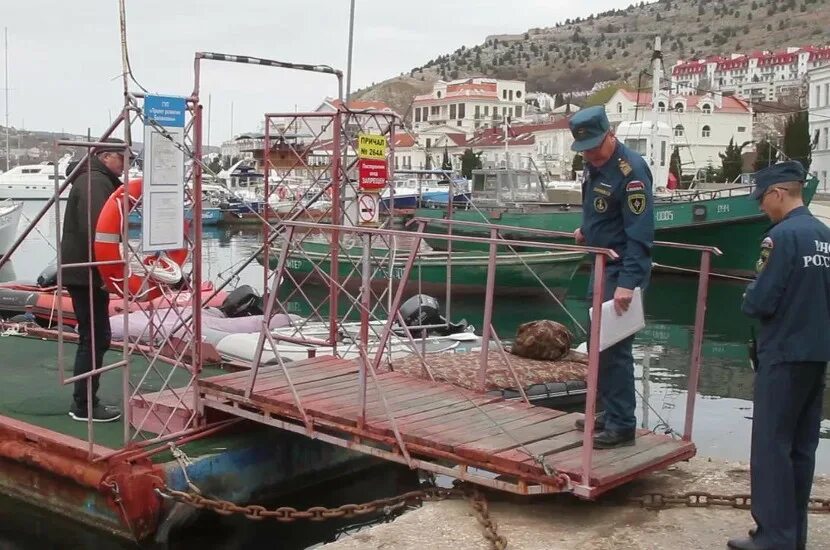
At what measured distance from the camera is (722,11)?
196750mm

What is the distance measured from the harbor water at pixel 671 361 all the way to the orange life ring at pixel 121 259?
1823 millimetres

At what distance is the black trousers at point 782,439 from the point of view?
4.05m

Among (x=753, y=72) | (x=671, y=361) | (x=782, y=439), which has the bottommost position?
(x=671, y=361)

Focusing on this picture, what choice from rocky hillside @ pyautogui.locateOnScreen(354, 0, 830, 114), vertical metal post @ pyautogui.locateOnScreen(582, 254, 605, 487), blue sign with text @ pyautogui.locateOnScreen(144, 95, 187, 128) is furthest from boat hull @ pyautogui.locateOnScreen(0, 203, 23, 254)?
rocky hillside @ pyautogui.locateOnScreen(354, 0, 830, 114)

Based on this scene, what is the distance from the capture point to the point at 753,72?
149875 mm

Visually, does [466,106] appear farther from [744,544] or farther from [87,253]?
[744,544]

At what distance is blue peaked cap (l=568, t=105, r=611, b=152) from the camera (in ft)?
16.2

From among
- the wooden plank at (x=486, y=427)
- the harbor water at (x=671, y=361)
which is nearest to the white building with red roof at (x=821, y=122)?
the harbor water at (x=671, y=361)

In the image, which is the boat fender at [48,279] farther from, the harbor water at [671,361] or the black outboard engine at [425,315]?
the black outboard engine at [425,315]

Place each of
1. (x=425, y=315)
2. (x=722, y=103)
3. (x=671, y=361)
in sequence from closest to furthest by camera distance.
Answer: (x=425, y=315) < (x=671, y=361) < (x=722, y=103)

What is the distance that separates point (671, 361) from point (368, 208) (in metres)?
7.26

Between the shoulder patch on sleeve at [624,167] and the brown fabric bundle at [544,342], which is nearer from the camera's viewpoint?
the shoulder patch on sleeve at [624,167]

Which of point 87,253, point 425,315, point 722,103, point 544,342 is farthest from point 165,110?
point 722,103

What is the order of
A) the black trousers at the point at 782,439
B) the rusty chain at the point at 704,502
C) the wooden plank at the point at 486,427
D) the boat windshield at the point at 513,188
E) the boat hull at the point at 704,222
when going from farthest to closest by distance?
the boat windshield at the point at 513,188, the boat hull at the point at 704,222, the wooden plank at the point at 486,427, the rusty chain at the point at 704,502, the black trousers at the point at 782,439
